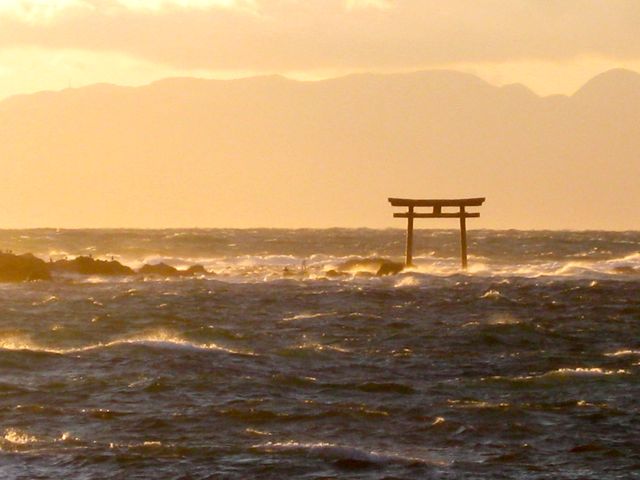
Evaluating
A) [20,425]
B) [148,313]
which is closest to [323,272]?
[148,313]

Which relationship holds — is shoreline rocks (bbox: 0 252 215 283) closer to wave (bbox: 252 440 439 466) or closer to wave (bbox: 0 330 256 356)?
wave (bbox: 0 330 256 356)

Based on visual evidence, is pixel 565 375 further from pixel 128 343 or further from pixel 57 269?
pixel 57 269

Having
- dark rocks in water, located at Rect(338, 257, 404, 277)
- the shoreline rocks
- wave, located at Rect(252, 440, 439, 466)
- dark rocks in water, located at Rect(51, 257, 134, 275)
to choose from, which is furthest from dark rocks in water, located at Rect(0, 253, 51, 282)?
wave, located at Rect(252, 440, 439, 466)

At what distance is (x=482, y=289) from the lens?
174ft

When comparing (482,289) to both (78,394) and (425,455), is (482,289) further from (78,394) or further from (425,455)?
(425,455)

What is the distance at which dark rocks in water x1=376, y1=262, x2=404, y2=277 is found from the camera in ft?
206

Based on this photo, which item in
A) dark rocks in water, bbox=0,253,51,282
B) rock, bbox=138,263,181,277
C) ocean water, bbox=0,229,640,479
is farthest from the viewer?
rock, bbox=138,263,181,277

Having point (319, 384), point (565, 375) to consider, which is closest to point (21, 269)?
point (319, 384)

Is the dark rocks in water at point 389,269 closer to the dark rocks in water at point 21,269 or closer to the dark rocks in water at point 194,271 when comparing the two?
the dark rocks in water at point 194,271

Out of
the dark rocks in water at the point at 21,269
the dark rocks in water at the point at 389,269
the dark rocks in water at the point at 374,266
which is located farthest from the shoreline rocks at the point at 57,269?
the dark rocks in water at the point at 389,269

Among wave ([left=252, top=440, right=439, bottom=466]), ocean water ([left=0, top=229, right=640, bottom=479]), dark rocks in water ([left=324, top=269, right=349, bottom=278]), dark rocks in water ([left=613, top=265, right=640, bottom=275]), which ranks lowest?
wave ([left=252, top=440, right=439, bottom=466])

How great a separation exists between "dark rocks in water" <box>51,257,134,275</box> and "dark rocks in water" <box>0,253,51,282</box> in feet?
2.94

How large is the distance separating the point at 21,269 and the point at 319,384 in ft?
112

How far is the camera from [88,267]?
201ft
